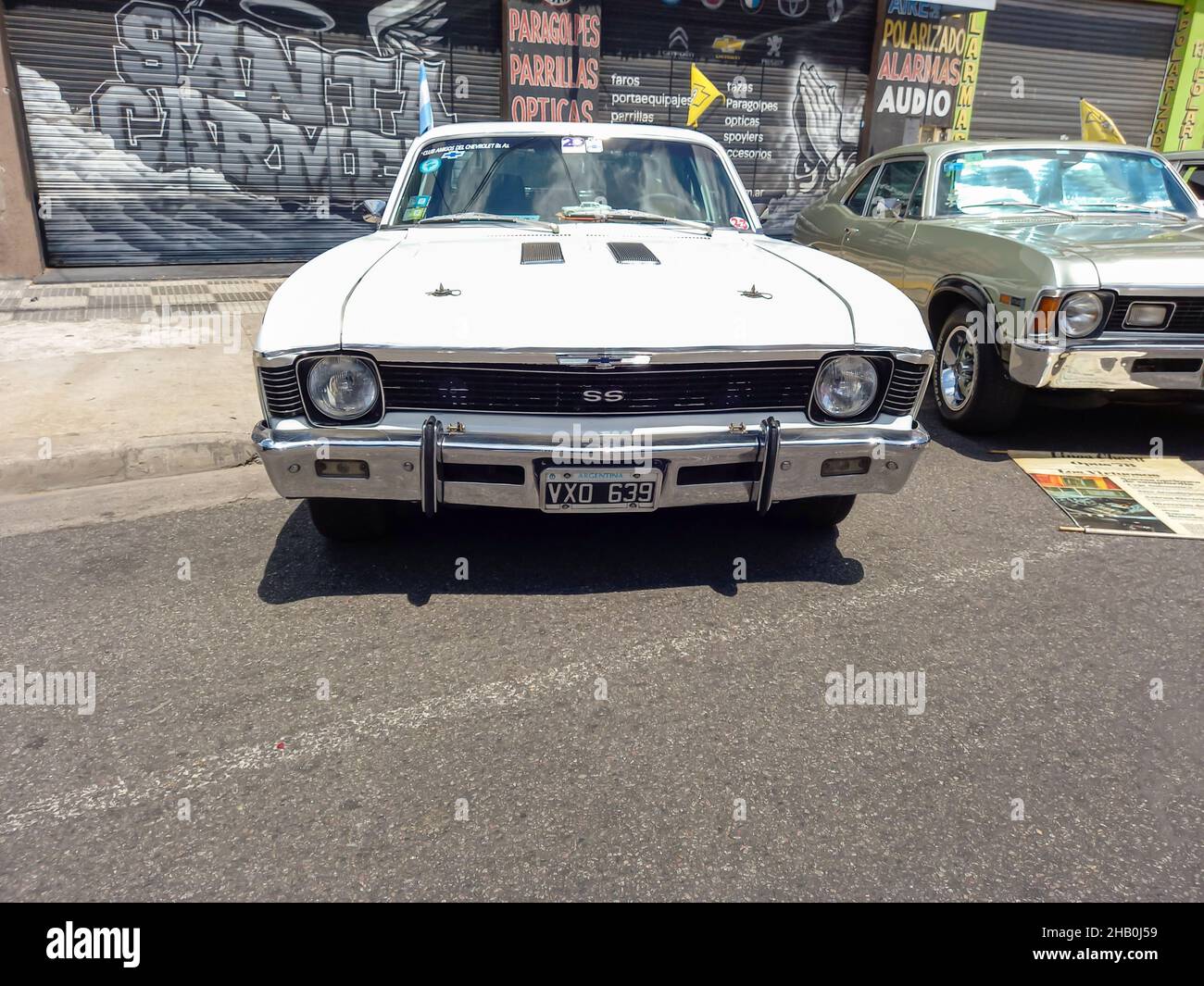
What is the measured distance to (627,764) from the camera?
229 cm

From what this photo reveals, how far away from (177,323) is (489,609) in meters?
5.61

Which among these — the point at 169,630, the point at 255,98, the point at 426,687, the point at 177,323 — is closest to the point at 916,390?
the point at 426,687

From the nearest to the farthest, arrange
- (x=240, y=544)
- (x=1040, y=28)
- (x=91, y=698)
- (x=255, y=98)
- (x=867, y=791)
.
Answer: (x=867, y=791) → (x=91, y=698) → (x=240, y=544) → (x=255, y=98) → (x=1040, y=28)

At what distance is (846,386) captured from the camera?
9.95 feet

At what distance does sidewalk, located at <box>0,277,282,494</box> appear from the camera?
4422 millimetres

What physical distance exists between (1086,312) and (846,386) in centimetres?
213

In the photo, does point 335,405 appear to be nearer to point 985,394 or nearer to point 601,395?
point 601,395

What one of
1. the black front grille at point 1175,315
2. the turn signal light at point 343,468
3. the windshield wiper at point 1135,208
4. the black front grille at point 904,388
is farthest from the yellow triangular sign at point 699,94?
the turn signal light at point 343,468

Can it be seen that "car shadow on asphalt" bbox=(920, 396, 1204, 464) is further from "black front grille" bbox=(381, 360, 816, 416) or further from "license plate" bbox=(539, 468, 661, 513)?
"license plate" bbox=(539, 468, 661, 513)

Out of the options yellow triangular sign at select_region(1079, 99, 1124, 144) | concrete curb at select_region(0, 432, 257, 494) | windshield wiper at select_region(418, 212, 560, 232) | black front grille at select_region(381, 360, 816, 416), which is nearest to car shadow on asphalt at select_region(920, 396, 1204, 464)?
black front grille at select_region(381, 360, 816, 416)

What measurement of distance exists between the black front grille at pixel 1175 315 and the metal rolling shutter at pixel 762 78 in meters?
8.22

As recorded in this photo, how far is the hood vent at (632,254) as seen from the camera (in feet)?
10.8

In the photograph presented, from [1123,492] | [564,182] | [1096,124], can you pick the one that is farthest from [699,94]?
[1123,492]
